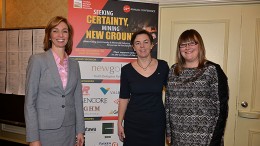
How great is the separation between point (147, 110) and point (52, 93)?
0.88 meters

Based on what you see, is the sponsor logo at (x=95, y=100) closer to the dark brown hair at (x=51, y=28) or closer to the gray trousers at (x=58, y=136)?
the gray trousers at (x=58, y=136)

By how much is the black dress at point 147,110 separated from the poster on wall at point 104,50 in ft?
1.53

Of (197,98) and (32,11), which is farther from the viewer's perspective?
(32,11)

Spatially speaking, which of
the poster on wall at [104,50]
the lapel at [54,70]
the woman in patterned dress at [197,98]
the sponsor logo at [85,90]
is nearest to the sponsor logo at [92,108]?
the poster on wall at [104,50]

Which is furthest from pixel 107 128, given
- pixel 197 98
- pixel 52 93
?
pixel 197 98

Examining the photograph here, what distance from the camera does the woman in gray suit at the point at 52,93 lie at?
Result: 1.71 meters

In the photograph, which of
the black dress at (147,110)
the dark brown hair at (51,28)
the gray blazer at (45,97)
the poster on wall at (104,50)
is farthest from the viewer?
the poster on wall at (104,50)

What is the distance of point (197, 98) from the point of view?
1.76 m

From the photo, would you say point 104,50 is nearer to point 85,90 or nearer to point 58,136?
point 85,90

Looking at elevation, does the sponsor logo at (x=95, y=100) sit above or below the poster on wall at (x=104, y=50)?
below

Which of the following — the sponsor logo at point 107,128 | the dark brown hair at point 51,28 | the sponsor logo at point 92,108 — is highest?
the dark brown hair at point 51,28

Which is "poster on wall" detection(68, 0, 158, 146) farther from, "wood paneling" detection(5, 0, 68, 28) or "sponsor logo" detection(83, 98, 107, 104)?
"wood paneling" detection(5, 0, 68, 28)

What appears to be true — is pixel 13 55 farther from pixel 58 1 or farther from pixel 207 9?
pixel 207 9

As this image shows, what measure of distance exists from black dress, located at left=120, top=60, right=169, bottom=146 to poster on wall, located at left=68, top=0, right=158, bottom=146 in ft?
1.53
